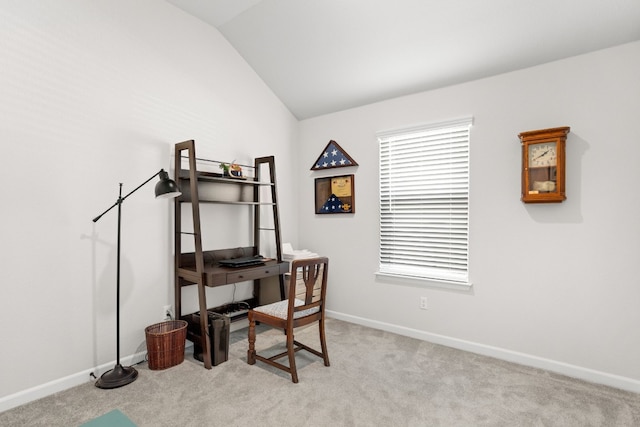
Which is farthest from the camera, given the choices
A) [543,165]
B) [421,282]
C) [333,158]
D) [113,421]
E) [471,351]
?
[333,158]

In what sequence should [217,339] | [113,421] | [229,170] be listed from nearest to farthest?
[113,421] → [217,339] → [229,170]

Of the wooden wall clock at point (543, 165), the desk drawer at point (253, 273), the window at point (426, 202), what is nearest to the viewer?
the wooden wall clock at point (543, 165)

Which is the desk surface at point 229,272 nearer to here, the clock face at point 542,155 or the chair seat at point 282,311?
the chair seat at point 282,311

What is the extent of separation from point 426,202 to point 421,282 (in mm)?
753

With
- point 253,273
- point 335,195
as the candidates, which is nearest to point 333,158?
point 335,195

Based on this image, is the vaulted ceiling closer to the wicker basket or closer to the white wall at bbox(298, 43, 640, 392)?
the white wall at bbox(298, 43, 640, 392)

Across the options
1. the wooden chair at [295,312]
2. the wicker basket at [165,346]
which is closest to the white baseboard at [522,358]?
the wooden chair at [295,312]

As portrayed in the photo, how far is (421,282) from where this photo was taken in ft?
10.5

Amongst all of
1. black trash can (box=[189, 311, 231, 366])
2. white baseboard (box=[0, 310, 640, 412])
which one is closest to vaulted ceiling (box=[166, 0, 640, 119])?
white baseboard (box=[0, 310, 640, 412])

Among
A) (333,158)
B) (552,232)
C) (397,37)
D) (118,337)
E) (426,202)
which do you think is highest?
(397,37)

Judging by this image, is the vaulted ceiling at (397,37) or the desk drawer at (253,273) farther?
the desk drawer at (253,273)

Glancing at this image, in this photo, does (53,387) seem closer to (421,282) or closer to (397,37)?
(421,282)

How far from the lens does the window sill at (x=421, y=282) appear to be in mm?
2959

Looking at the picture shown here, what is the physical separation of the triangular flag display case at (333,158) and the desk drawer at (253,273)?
4.30ft
